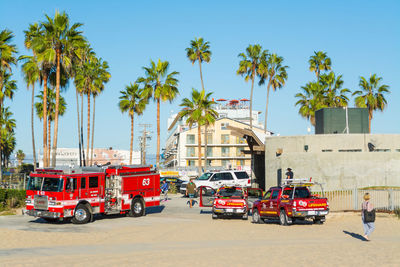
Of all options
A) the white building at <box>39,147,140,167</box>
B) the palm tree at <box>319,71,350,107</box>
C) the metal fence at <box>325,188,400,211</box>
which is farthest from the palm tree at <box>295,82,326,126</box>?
the white building at <box>39,147,140,167</box>

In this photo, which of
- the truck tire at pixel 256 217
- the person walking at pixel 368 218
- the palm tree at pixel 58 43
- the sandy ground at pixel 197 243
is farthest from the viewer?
the palm tree at pixel 58 43

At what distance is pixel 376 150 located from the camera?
113ft

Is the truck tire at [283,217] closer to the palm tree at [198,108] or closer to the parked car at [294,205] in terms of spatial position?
the parked car at [294,205]

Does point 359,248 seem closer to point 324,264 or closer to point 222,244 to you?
point 324,264

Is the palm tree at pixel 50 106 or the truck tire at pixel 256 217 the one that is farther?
the palm tree at pixel 50 106

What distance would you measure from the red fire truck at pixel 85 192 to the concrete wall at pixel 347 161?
11359 mm

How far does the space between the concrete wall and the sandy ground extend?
742 cm

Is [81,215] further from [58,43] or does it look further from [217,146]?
[217,146]

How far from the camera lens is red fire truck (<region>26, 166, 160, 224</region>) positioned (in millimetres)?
24400

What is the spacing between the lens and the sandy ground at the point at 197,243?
44.7 feet

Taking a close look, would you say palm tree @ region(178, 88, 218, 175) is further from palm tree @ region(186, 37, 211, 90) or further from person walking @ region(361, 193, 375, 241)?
person walking @ region(361, 193, 375, 241)

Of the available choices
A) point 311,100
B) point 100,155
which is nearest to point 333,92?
point 311,100

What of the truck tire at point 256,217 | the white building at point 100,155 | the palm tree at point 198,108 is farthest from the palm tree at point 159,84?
the white building at point 100,155

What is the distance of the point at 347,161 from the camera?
33.5 m
